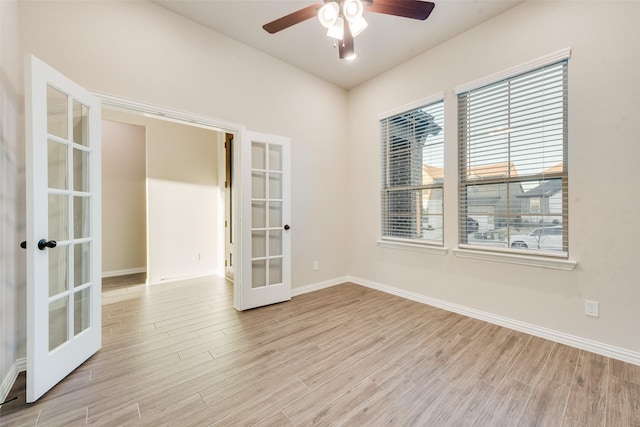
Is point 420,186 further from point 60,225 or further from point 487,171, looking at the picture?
point 60,225

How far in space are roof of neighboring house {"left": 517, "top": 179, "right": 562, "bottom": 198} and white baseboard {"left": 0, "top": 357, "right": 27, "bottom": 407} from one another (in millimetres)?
4327

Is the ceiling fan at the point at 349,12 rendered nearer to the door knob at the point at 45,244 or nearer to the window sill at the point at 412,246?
the door knob at the point at 45,244

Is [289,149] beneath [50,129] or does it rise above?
above

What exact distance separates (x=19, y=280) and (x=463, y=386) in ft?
10.7

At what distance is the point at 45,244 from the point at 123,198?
3.57 metres

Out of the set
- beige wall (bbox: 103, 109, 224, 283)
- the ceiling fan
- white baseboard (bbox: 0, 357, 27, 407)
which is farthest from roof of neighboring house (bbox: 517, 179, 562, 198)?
beige wall (bbox: 103, 109, 224, 283)

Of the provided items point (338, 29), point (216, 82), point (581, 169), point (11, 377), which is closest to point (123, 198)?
point (216, 82)

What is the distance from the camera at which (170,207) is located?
4.42 metres

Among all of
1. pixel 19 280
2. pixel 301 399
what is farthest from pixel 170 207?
pixel 301 399

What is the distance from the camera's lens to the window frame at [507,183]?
2314 mm

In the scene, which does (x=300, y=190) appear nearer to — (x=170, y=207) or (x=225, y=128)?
(x=225, y=128)

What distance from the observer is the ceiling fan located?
175 cm

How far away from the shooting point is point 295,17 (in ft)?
6.51

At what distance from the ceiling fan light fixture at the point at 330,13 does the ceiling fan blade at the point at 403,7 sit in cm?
21
